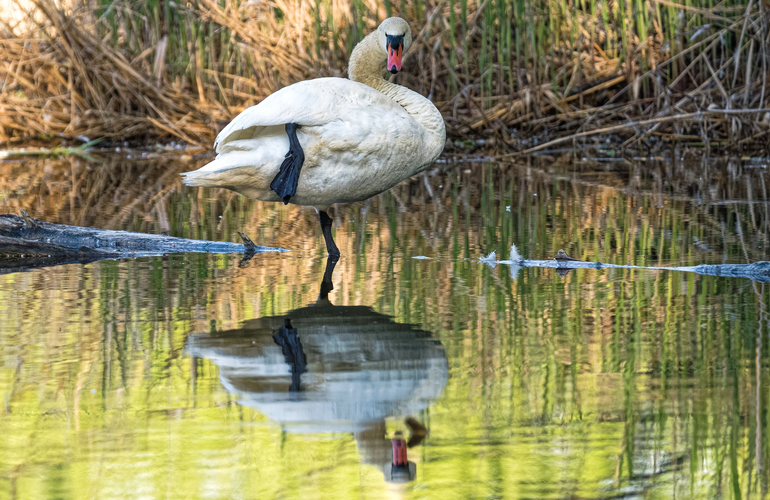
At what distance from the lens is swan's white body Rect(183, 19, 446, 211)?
4.05 metres

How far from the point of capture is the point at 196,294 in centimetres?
361

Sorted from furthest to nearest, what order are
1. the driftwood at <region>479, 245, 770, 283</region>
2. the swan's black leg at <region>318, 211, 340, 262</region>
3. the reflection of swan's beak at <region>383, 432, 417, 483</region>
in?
the swan's black leg at <region>318, 211, 340, 262</region> < the driftwood at <region>479, 245, 770, 283</region> < the reflection of swan's beak at <region>383, 432, 417, 483</region>

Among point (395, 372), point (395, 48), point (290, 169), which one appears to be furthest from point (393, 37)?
point (395, 372)

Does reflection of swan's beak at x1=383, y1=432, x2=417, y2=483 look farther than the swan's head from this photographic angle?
No

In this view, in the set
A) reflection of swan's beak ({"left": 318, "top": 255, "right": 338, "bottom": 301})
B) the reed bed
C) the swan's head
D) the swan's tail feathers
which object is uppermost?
the reed bed

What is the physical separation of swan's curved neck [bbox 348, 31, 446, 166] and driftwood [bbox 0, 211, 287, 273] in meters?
0.86

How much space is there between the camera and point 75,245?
177 inches

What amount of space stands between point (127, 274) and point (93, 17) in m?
9.01

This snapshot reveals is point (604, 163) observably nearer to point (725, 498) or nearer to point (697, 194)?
point (697, 194)

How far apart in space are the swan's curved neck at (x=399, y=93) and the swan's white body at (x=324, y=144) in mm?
107

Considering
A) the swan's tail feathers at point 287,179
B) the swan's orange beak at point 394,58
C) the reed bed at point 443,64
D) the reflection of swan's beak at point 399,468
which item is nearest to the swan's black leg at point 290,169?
the swan's tail feathers at point 287,179

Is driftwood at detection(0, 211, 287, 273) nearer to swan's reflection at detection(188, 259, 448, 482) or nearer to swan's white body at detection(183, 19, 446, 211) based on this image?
swan's white body at detection(183, 19, 446, 211)

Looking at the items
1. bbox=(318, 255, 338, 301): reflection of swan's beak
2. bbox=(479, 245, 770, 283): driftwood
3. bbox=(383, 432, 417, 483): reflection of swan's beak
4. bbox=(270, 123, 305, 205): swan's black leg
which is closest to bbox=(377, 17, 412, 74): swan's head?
bbox=(270, 123, 305, 205): swan's black leg

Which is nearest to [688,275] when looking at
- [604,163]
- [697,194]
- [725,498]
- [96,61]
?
[725,498]
